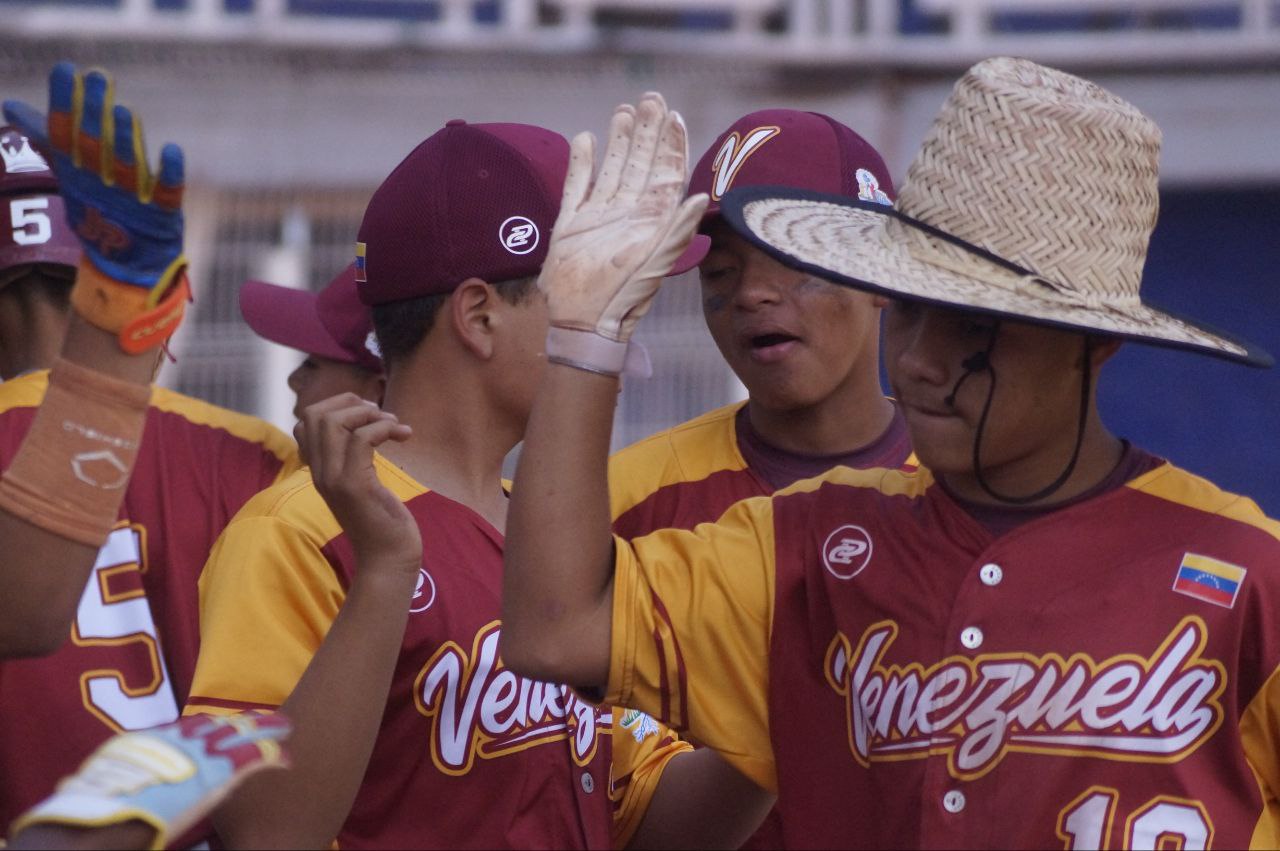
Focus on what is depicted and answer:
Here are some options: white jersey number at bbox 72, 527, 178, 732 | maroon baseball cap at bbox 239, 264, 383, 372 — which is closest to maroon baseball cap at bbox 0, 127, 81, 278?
white jersey number at bbox 72, 527, 178, 732

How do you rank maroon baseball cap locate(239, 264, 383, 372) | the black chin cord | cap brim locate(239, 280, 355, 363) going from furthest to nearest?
cap brim locate(239, 280, 355, 363) < maroon baseball cap locate(239, 264, 383, 372) < the black chin cord

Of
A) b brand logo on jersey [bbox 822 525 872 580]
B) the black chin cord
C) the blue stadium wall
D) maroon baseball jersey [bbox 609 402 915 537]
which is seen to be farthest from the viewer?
the blue stadium wall

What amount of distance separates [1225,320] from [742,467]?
7155 millimetres

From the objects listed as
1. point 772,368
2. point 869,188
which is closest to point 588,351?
point 772,368

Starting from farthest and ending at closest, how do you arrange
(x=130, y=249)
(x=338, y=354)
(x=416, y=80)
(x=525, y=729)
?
1. (x=416, y=80)
2. (x=338, y=354)
3. (x=525, y=729)
4. (x=130, y=249)

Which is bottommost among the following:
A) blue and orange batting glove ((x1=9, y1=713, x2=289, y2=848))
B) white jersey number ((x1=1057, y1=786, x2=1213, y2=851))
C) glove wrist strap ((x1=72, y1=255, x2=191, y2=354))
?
white jersey number ((x1=1057, y1=786, x2=1213, y2=851))

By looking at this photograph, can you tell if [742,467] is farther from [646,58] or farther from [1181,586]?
[646,58]

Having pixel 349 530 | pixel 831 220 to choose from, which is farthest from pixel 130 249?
pixel 831 220

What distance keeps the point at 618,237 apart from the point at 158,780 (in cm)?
92

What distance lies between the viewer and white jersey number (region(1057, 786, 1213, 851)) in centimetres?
229

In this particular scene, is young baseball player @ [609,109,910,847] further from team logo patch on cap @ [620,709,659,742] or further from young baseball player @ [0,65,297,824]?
young baseball player @ [0,65,297,824]

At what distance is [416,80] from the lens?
36.6 ft

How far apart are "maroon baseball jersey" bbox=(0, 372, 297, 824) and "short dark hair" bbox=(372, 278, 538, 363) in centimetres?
73

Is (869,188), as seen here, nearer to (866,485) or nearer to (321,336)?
(866,485)
